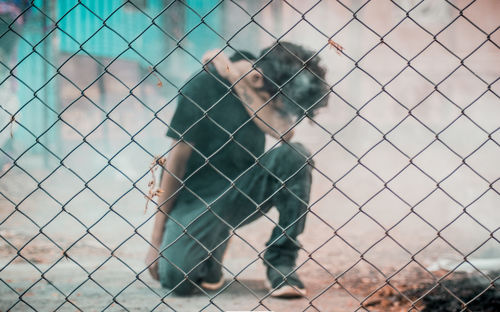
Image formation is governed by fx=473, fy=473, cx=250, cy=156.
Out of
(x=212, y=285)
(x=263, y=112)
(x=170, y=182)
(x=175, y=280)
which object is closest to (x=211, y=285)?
(x=212, y=285)

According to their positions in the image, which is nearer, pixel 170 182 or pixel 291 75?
pixel 170 182

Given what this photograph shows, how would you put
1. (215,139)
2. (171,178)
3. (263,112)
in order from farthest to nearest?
(215,139)
(263,112)
(171,178)

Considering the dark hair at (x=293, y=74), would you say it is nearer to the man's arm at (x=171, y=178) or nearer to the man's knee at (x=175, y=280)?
the man's arm at (x=171, y=178)

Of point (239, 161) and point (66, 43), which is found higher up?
point (66, 43)

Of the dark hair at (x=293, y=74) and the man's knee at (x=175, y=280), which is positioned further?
the dark hair at (x=293, y=74)

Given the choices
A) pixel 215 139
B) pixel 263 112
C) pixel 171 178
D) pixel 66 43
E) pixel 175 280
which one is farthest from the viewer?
pixel 66 43

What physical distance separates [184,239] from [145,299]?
0.39 meters

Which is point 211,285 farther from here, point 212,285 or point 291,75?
point 291,75

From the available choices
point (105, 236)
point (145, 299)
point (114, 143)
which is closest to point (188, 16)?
point (114, 143)

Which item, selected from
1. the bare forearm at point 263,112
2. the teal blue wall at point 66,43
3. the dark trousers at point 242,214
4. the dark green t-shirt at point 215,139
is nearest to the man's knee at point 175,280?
the dark trousers at point 242,214

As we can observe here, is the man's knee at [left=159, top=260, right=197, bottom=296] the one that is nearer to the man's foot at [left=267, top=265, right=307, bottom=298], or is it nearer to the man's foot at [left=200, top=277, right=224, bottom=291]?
the man's foot at [left=200, top=277, right=224, bottom=291]

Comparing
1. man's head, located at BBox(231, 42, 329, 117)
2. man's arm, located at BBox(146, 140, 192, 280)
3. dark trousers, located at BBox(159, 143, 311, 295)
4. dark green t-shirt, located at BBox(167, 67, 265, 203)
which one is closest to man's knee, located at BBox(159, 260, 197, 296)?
dark trousers, located at BBox(159, 143, 311, 295)

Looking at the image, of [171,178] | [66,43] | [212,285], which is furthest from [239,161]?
[66,43]

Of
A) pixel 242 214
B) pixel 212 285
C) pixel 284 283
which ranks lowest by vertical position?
pixel 284 283
